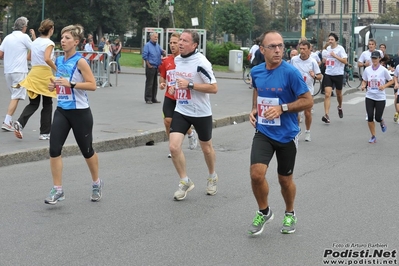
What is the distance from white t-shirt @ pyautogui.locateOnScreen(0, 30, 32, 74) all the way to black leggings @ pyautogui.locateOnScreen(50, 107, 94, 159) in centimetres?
543

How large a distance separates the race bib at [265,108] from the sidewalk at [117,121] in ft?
15.7

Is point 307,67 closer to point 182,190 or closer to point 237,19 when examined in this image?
point 182,190

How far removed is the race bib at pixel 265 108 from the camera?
6.72m

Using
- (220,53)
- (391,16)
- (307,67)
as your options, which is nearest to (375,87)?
Result: (307,67)

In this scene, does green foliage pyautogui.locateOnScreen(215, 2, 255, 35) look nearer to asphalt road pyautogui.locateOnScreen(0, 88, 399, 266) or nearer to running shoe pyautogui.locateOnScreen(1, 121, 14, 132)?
running shoe pyautogui.locateOnScreen(1, 121, 14, 132)

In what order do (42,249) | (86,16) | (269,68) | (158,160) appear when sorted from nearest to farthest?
(42,249) → (269,68) → (158,160) → (86,16)

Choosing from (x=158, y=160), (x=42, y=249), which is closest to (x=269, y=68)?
(x=42, y=249)

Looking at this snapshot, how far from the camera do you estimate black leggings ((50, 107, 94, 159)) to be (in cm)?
787

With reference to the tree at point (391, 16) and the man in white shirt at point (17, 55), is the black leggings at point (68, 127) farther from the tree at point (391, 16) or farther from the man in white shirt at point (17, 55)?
the tree at point (391, 16)

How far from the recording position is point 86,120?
8016 millimetres

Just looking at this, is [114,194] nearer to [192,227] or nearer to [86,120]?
[86,120]

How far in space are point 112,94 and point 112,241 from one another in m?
15.8

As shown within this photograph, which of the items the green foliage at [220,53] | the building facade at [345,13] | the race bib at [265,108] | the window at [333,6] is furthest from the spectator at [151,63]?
the window at [333,6]

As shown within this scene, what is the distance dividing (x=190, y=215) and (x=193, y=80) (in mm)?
1648
